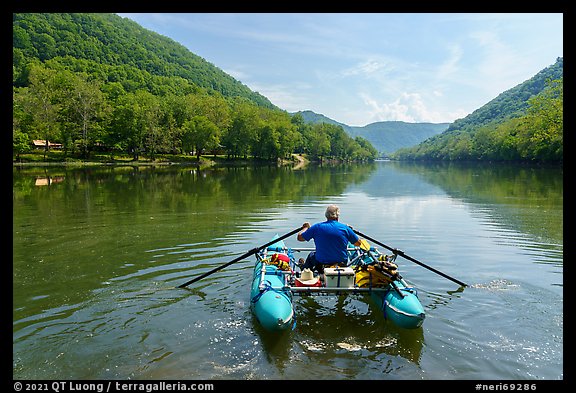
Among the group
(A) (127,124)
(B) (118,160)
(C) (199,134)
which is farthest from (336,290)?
(A) (127,124)

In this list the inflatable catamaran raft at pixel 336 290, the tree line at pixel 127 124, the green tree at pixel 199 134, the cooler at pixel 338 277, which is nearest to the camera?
the inflatable catamaran raft at pixel 336 290

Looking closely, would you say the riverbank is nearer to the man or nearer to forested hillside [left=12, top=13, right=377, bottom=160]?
forested hillside [left=12, top=13, right=377, bottom=160]

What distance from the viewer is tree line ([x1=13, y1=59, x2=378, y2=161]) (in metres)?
70.9

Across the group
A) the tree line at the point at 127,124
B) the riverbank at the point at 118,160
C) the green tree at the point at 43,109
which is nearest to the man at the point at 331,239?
the riverbank at the point at 118,160

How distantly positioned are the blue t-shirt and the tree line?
65.2 meters

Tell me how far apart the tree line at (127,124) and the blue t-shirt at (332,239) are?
65.2 metres

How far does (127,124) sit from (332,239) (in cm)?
8046

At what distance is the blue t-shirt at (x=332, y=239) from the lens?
8906 mm

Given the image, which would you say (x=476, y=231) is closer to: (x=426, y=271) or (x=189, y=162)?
(x=426, y=271)

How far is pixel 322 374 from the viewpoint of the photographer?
5930 millimetres

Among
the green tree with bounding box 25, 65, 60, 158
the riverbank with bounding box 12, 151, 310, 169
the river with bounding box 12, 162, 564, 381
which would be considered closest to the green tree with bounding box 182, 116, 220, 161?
the riverbank with bounding box 12, 151, 310, 169

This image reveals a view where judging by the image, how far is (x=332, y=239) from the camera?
8945mm

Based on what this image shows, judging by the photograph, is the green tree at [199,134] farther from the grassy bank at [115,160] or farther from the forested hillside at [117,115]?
the grassy bank at [115,160]
